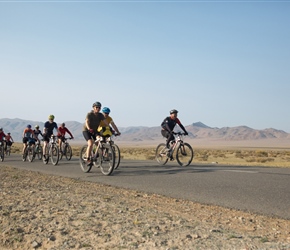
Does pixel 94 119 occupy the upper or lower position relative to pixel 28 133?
upper

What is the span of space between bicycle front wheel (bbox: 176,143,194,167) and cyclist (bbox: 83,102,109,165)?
12.8ft

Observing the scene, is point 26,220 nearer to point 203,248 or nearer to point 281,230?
A: point 203,248

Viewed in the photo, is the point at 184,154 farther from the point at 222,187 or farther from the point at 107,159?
the point at 222,187

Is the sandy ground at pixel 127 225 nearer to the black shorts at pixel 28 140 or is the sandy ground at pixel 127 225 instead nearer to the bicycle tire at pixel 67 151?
the bicycle tire at pixel 67 151

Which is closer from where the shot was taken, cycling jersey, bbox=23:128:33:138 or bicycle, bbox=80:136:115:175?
bicycle, bbox=80:136:115:175

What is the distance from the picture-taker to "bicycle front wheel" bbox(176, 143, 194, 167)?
14.0 m

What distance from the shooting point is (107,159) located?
11.2 m

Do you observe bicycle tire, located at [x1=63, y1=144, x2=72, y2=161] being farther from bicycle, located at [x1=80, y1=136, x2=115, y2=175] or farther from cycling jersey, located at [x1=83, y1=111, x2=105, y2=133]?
cycling jersey, located at [x1=83, y1=111, x2=105, y2=133]

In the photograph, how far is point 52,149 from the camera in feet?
55.5

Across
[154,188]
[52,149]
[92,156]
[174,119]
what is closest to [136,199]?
[154,188]

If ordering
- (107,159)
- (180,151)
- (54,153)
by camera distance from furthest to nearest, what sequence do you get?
(54,153), (180,151), (107,159)

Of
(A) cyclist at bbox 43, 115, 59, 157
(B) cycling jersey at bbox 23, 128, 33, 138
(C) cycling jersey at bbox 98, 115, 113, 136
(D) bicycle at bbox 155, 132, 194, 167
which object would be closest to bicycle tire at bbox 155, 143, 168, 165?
(D) bicycle at bbox 155, 132, 194, 167

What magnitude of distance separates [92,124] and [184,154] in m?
4.51

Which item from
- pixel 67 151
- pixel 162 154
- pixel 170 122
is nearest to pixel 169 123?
pixel 170 122
